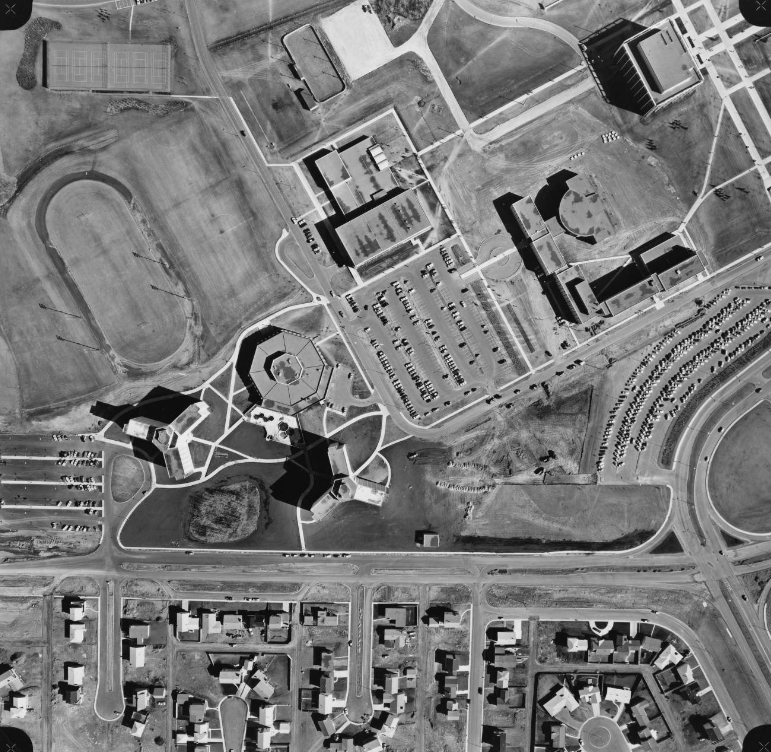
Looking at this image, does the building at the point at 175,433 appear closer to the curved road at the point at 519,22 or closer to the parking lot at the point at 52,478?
the parking lot at the point at 52,478

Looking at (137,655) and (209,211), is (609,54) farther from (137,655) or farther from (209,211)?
(137,655)

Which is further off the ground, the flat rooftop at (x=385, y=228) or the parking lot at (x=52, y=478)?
the flat rooftop at (x=385, y=228)

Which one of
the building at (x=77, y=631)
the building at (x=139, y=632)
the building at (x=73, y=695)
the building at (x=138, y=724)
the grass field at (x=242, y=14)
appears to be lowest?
the building at (x=138, y=724)

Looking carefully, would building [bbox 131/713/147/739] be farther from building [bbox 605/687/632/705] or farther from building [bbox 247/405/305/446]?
building [bbox 605/687/632/705]

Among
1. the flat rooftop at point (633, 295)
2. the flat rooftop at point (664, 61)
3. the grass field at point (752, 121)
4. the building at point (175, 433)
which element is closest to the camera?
the flat rooftop at point (664, 61)

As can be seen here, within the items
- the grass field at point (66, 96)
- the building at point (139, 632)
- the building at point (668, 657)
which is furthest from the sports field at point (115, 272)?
the building at point (668, 657)

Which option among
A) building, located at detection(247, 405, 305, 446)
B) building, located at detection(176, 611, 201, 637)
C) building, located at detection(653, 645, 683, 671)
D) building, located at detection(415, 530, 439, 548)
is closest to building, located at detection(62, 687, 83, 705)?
building, located at detection(176, 611, 201, 637)

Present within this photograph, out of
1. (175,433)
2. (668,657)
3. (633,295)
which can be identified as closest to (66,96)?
(175,433)
